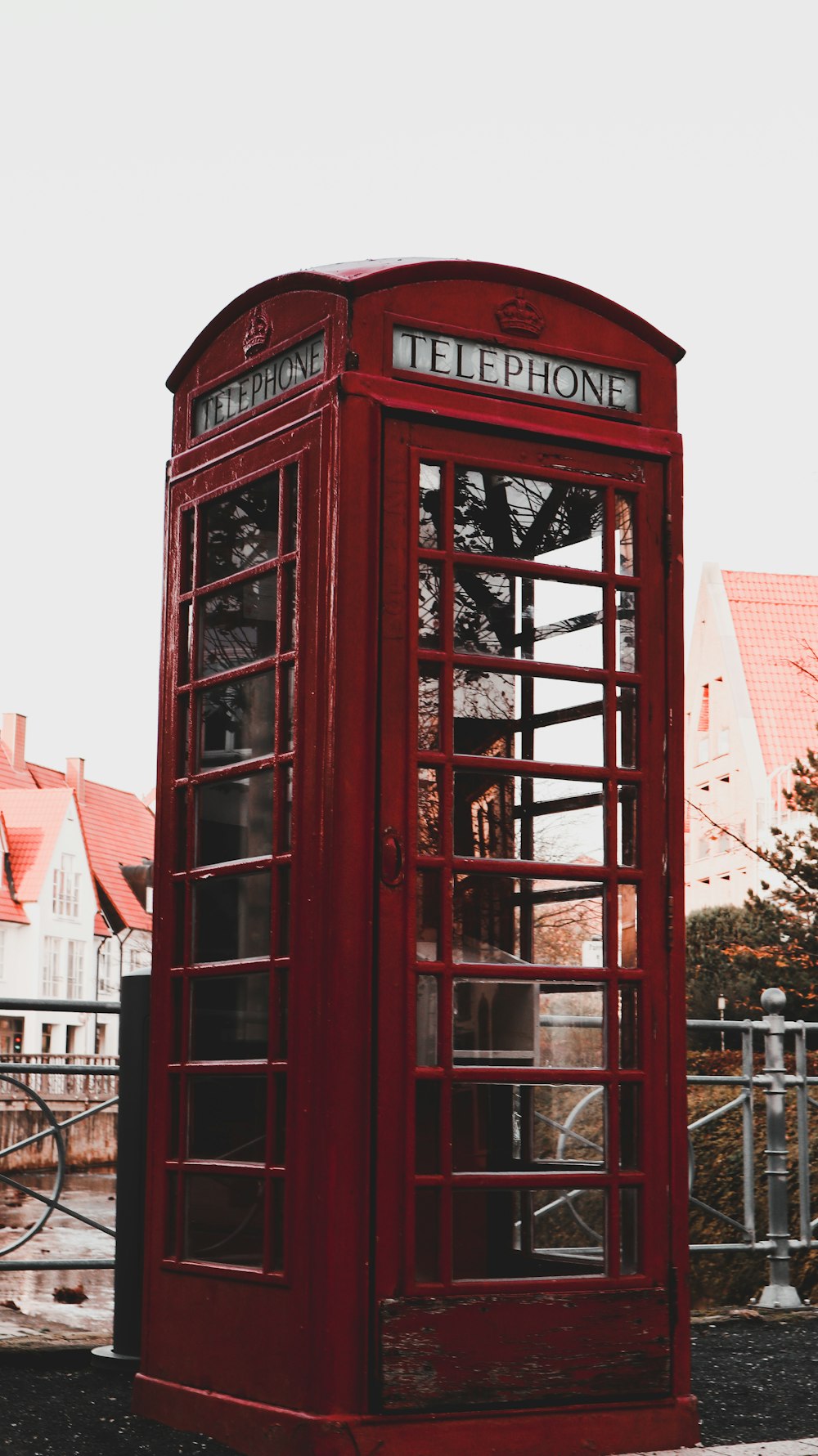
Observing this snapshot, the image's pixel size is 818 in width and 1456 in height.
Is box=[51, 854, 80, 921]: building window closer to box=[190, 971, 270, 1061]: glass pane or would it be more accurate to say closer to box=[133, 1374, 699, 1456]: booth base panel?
box=[190, 971, 270, 1061]: glass pane

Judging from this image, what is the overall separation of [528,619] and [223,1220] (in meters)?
1.83

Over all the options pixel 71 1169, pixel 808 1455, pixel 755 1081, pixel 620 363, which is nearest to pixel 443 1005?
pixel 808 1455

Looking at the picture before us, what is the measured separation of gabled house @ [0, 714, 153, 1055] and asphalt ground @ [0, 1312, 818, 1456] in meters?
45.8

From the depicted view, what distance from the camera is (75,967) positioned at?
58.4 metres

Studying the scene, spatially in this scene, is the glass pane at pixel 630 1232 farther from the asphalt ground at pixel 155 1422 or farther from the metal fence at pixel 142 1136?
the asphalt ground at pixel 155 1422

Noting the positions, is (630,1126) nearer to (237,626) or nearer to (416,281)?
(237,626)

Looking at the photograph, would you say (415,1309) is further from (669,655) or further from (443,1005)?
(669,655)

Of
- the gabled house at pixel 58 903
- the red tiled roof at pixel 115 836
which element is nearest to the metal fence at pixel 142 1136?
the gabled house at pixel 58 903

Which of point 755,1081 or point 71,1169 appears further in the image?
point 71,1169

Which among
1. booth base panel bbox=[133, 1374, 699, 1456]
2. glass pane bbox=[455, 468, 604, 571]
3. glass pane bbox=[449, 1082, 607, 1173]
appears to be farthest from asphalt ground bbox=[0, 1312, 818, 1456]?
glass pane bbox=[455, 468, 604, 571]

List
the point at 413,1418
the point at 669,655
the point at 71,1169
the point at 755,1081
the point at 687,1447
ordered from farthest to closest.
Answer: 1. the point at 71,1169
2. the point at 755,1081
3. the point at 669,655
4. the point at 687,1447
5. the point at 413,1418

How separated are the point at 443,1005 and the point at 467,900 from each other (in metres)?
0.32

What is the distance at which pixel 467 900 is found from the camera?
177 inches

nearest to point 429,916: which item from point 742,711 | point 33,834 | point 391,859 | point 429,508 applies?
point 391,859
